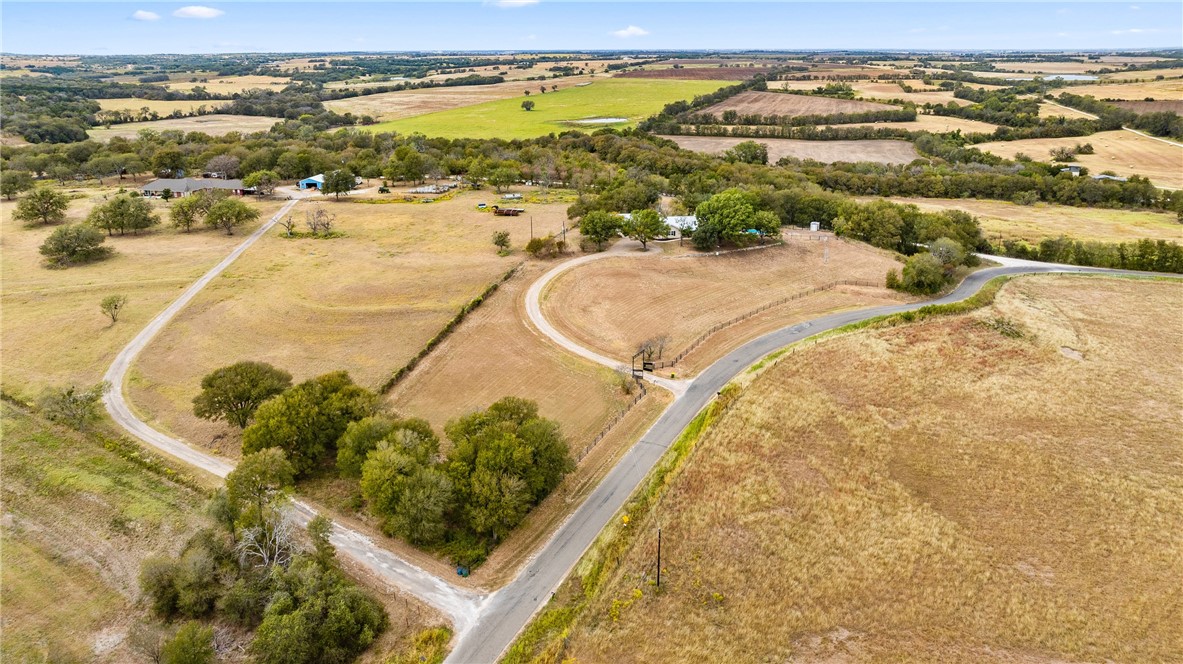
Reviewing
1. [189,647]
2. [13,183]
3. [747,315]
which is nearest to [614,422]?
[747,315]

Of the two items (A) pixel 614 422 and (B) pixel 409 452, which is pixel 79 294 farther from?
(A) pixel 614 422

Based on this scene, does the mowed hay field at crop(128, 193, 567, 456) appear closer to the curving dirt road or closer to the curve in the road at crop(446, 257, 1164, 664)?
the curving dirt road

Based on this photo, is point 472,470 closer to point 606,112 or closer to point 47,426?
point 47,426

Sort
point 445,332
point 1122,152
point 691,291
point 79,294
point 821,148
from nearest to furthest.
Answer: point 445,332 → point 79,294 → point 691,291 → point 1122,152 → point 821,148

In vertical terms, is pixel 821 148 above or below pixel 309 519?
above

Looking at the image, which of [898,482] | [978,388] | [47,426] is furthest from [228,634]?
[978,388]

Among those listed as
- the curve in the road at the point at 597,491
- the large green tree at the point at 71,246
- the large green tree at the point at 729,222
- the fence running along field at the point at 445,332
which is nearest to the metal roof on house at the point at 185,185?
the large green tree at the point at 71,246
